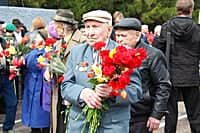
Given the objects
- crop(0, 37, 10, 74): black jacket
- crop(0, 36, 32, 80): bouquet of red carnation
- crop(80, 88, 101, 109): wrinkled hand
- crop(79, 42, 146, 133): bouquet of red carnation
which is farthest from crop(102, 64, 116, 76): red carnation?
crop(0, 37, 10, 74): black jacket

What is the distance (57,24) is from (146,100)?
1.49m

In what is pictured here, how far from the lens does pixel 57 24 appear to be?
540 cm

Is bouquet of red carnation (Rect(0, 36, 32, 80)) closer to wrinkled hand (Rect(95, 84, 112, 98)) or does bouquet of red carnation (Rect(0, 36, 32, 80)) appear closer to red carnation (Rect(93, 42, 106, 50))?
red carnation (Rect(93, 42, 106, 50))

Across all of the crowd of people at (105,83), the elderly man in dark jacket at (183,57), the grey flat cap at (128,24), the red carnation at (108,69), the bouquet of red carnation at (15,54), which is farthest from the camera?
the bouquet of red carnation at (15,54)

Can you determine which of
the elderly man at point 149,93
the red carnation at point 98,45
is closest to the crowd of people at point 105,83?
the elderly man at point 149,93

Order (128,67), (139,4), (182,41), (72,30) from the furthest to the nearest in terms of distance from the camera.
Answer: (139,4) → (182,41) → (72,30) → (128,67)

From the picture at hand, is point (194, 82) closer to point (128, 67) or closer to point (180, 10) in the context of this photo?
point (180, 10)

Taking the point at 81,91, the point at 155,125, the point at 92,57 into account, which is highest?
the point at 92,57

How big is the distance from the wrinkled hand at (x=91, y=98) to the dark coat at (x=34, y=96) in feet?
10.1

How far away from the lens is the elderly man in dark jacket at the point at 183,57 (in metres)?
6.13

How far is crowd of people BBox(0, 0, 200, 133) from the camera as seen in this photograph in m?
3.49

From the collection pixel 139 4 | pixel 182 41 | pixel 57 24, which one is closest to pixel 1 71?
pixel 57 24

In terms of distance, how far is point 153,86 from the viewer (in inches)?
181

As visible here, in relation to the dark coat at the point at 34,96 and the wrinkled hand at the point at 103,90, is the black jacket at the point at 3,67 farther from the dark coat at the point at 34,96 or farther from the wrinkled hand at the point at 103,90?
the wrinkled hand at the point at 103,90
